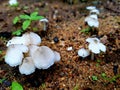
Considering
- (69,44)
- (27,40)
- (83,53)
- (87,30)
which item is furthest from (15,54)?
(87,30)

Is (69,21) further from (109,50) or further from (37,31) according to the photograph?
(109,50)

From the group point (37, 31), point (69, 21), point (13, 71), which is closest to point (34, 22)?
point (37, 31)

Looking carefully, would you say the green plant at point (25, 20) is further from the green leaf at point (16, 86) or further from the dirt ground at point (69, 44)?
→ the green leaf at point (16, 86)

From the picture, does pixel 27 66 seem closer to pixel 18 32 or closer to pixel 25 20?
pixel 18 32

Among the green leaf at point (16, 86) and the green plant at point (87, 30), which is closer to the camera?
the green leaf at point (16, 86)

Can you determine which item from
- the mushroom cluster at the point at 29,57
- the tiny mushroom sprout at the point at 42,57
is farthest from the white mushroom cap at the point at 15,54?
the tiny mushroom sprout at the point at 42,57

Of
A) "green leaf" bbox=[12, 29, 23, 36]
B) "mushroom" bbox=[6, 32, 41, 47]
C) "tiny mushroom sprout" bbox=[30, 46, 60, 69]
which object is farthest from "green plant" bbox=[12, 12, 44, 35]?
"tiny mushroom sprout" bbox=[30, 46, 60, 69]

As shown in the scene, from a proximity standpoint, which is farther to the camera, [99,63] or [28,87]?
[99,63]
